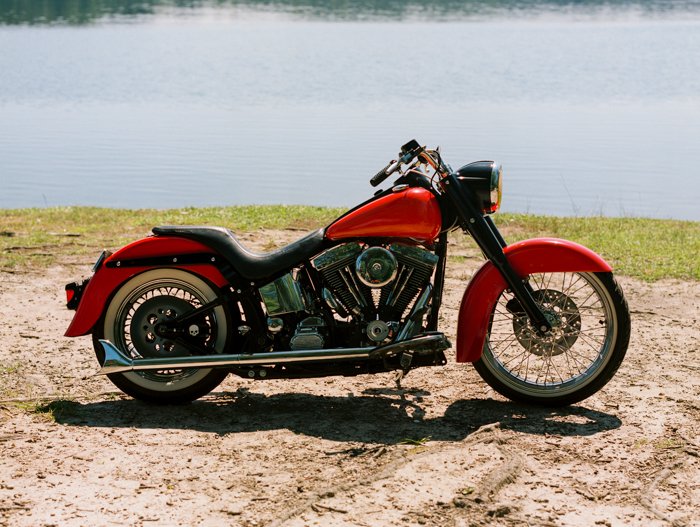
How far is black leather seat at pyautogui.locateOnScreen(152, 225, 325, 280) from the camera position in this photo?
15.1 feet

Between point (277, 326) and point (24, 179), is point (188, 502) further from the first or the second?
point (24, 179)

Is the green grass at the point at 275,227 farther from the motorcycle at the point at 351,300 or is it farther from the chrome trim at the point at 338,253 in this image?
the chrome trim at the point at 338,253

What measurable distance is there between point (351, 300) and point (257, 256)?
0.62 m

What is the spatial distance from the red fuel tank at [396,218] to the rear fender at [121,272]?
2.79ft

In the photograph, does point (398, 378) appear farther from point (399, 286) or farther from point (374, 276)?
point (374, 276)

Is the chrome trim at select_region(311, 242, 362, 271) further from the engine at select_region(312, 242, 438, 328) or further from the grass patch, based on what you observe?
the grass patch

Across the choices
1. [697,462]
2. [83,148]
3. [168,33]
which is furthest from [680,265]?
Answer: [168,33]

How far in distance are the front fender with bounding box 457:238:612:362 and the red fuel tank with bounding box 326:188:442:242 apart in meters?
0.46

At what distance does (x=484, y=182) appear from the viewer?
4.53 meters

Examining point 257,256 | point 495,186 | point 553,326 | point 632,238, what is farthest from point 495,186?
point 632,238

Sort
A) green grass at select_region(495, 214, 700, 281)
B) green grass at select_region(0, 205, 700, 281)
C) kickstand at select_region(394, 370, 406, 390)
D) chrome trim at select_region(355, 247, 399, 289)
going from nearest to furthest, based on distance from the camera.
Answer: chrome trim at select_region(355, 247, 399, 289)
kickstand at select_region(394, 370, 406, 390)
green grass at select_region(495, 214, 700, 281)
green grass at select_region(0, 205, 700, 281)

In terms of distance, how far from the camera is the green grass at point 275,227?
27.2 ft

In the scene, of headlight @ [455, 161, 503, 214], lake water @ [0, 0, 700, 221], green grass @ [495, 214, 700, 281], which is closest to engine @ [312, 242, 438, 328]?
headlight @ [455, 161, 503, 214]

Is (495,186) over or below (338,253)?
over
